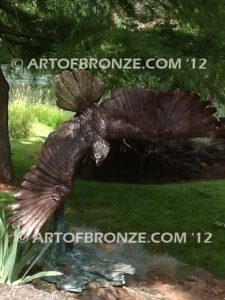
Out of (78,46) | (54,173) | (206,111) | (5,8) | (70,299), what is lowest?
(70,299)

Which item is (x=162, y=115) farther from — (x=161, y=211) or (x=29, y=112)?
(x=29, y=112)

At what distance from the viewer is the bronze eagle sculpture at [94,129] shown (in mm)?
3719

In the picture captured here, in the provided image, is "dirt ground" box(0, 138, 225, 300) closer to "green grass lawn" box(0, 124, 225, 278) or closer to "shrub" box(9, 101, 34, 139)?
"green grass lawn" box(0, 124, 225, 278)

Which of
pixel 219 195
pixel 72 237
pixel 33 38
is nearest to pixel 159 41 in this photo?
pixel 72 237

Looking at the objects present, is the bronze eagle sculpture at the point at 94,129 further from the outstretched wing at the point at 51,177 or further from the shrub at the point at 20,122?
the shrub at the point at 20,122

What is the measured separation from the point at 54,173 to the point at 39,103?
909 cm

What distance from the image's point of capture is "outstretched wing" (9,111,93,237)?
3.69 metres

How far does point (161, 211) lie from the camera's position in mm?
5840

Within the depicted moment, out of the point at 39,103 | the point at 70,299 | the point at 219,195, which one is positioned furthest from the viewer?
the point at 39,103

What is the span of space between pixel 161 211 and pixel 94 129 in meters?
2.17

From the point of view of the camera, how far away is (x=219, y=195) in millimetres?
6555

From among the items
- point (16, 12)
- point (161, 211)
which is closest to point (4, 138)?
point (16, 12)

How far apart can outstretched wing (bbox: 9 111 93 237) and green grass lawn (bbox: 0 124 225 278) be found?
1.52 metres

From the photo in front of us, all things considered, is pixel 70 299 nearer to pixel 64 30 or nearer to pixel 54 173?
pixel 54 173
